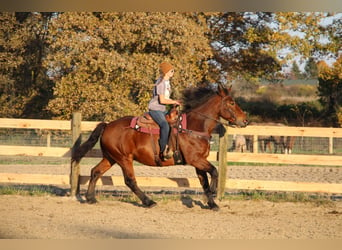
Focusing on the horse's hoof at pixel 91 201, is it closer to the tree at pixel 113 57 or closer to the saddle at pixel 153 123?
the saddle at pixel 153 123

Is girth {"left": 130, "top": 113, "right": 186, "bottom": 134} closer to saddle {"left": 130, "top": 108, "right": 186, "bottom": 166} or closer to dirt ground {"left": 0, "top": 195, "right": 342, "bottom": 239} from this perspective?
saddle {"left": 130, "top": 108, "right": 186, "bottom": 166}

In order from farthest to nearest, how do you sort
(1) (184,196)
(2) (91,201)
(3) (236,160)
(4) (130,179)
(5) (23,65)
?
(5) (23,65), (1) (184,196), (3) (236,160), (2) (91,201), (4) (130,179)

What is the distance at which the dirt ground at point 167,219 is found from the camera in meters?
7.23

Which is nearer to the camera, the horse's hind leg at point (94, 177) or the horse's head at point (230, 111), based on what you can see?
the horse's head at point (230, 111)

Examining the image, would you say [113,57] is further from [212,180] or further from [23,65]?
[212,180]

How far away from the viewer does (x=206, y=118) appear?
365 inches

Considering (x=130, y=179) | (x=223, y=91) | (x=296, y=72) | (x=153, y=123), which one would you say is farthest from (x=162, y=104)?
(x=296, y=72)

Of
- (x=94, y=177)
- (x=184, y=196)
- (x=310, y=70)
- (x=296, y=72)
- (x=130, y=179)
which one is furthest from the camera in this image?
(x=310, y=70)

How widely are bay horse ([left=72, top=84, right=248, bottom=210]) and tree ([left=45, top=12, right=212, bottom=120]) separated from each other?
1075cm

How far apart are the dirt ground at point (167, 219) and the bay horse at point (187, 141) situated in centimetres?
42

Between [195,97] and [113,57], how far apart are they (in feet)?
35.6

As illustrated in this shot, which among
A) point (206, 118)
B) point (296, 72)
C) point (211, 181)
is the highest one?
point (296, 72)

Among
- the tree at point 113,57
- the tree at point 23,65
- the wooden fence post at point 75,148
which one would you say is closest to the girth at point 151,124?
the wooden fence post at point 75,148

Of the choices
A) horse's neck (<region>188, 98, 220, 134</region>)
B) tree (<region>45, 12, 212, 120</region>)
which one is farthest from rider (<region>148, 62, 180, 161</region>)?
tree (<region>45, 12, 212, 120</region>)
